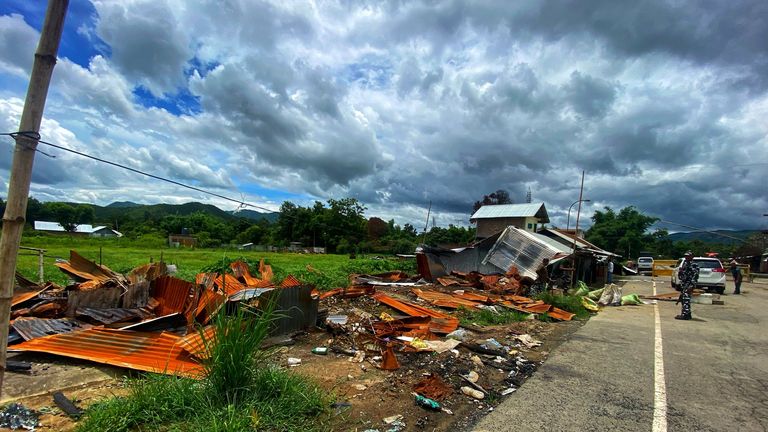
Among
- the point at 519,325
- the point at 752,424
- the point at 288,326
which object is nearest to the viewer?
the point at 752,424

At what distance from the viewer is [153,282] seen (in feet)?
26.4

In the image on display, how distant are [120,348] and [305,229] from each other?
2584 inches

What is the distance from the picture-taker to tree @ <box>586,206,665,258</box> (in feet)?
187

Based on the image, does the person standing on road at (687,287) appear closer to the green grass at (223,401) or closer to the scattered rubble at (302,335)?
the scattered rubble at (302,335)

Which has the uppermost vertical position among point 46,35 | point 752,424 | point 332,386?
point 46,35

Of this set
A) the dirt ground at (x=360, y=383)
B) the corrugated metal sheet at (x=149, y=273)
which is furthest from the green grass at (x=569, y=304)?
the corrugated metal sheet at (x=149, y=273)

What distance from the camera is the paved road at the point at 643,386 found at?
402 centimetres

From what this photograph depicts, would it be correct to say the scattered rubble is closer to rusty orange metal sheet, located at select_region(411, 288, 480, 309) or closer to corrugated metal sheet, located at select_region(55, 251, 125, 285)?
corrugated metal sheet, located at select_region(55, 251, 125, 285)

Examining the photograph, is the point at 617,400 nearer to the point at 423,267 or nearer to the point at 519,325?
the point at 519,325

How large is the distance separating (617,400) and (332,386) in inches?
127

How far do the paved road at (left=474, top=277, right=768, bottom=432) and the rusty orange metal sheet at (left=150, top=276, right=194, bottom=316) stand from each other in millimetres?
5782

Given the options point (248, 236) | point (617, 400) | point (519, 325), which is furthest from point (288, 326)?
point (248, 236)

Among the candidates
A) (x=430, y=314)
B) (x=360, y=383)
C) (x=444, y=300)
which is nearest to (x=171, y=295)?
(x=360, y=383)

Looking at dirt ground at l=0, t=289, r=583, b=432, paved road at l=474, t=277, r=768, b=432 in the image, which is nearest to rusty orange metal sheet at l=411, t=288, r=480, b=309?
paved road at l=474, t=277, r=768, b=432
